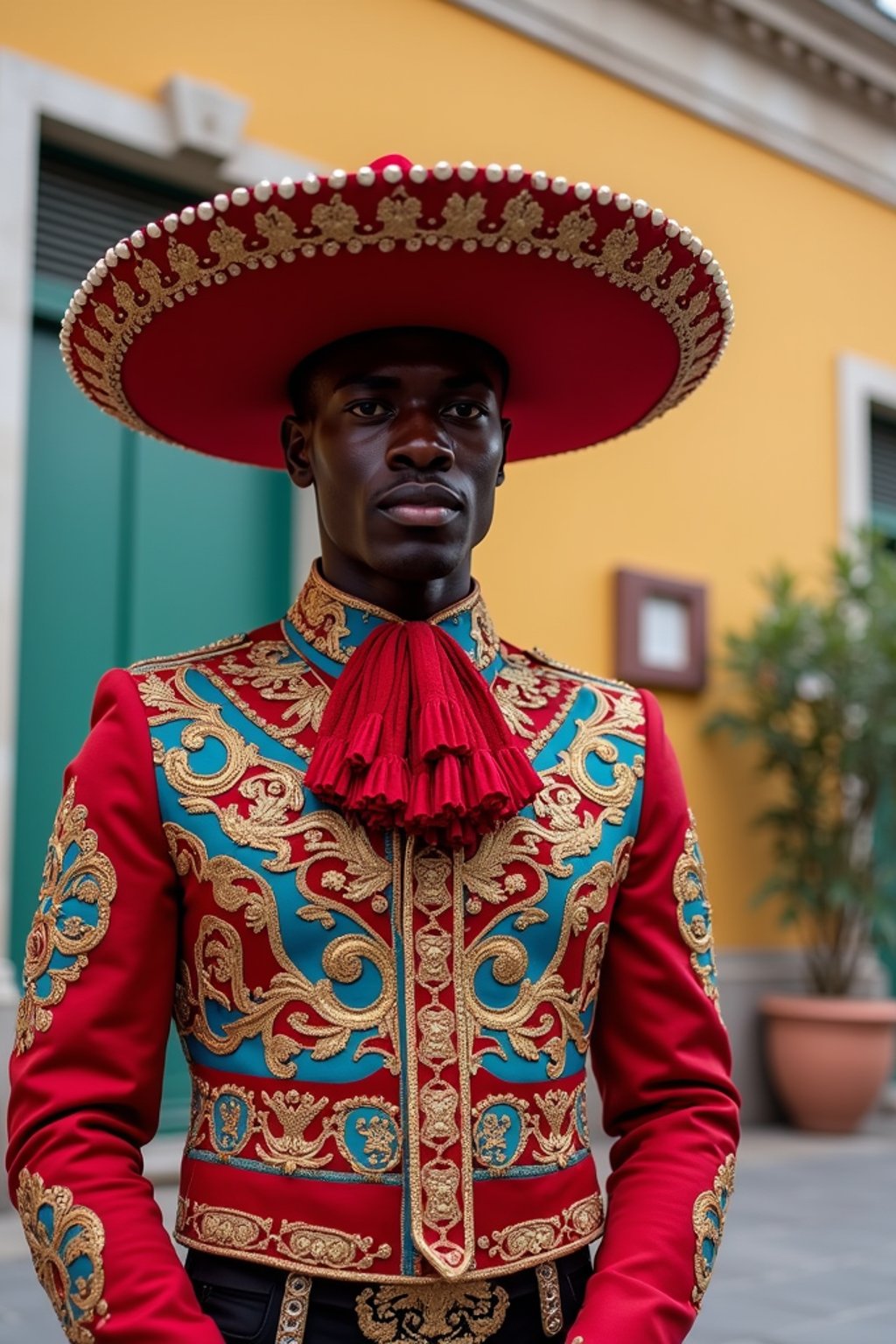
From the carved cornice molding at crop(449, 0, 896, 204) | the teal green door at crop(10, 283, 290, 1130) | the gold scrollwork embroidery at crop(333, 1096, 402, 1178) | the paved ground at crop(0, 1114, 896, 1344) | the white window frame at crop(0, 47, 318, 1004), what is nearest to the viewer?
the gold scrollwork embroidery at crop(333, 1096, 402, 1178)

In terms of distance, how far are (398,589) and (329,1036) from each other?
498 millimetres

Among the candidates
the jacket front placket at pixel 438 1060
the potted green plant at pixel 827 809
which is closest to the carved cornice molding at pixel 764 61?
the potted green plant at pixel 827 809

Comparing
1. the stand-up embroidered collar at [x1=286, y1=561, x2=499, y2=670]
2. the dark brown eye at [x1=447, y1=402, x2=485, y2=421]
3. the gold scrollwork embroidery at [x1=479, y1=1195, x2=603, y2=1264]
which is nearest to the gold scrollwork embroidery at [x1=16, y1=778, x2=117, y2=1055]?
the stand-up embroidered collar at [x1=286, y1=561, x2=499, y2=670]

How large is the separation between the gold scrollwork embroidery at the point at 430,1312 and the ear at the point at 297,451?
2.84 ft

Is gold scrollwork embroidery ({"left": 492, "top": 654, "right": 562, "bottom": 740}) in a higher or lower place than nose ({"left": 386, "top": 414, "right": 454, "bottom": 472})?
lower

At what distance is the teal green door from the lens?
16.3ft

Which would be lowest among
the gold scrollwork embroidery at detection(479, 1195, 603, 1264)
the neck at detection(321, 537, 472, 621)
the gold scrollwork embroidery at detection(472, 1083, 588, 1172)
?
the gold scrollwork embroidery at detection(479, 1195, 603, 1264)

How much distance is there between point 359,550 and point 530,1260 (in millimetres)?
731

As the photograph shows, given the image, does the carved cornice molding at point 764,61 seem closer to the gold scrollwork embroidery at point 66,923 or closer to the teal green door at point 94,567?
the teal green door at point 94,567

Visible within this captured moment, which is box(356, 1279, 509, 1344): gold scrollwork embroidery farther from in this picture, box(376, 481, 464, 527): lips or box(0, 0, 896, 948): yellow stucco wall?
box(0, 0, 896, 948): yellow stucco wall

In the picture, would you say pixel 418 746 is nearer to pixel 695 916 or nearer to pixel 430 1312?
pixel 695 916

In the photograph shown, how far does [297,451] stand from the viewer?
1.77 m

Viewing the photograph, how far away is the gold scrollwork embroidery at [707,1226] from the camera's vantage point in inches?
58.8

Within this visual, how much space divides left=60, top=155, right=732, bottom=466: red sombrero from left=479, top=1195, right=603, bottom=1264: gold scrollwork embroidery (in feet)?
3.08
